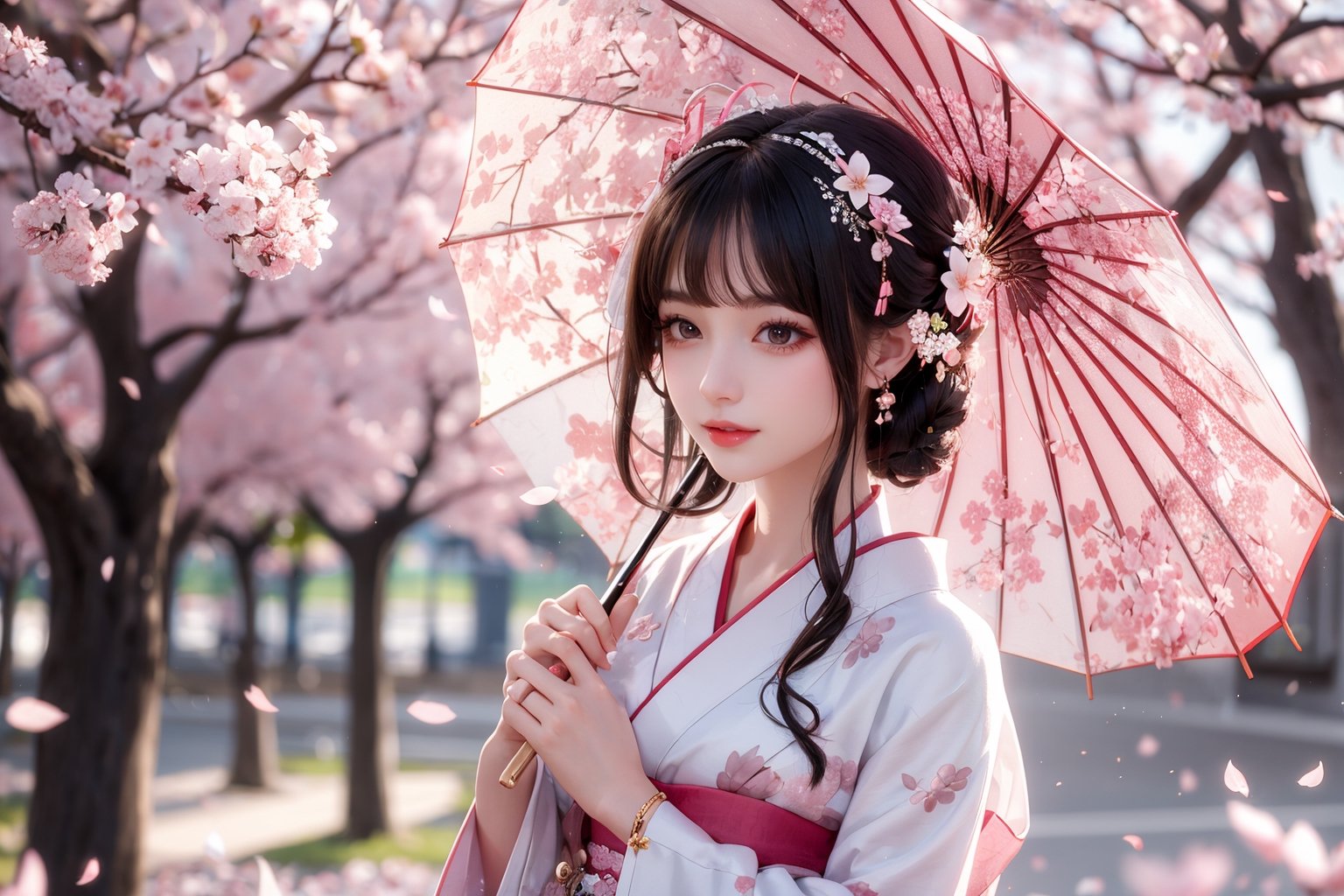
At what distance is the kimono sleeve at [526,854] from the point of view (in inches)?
79.1

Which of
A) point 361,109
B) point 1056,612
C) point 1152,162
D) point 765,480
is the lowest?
point 1056,612

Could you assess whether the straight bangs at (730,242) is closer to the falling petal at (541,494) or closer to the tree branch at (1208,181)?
the falling petal at (541,494)

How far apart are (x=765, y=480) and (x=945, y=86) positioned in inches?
28.1

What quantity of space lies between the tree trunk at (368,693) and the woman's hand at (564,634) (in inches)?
323

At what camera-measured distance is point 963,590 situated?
2.38m

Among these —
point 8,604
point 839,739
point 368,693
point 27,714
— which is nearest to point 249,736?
point 368,693

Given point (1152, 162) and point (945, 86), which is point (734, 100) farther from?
point (1152, 162)

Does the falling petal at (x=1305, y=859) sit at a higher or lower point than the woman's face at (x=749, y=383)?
lower

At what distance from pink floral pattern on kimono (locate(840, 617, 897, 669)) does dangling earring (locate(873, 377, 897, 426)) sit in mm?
343

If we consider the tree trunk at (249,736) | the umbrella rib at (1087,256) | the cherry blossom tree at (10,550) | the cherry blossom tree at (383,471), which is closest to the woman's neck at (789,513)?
the umbrella rib at (1087,256)

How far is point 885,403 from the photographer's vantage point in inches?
75.7

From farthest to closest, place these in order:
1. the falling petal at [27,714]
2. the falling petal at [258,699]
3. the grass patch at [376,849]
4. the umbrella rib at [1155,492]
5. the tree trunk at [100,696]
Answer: the grass patch at [376,849] < the tree trunk at [100,696] < the falling petal at [27,714] < the falling petal at [258,699] < the umbrella rib at [1155,492]

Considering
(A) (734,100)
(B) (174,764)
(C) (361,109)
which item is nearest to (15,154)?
(C) (361,109)

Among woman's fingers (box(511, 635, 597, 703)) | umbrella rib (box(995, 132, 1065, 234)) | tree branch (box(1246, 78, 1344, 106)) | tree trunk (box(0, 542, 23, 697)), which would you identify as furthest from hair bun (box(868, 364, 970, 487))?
tree trunk (box(0, 542, 23, 697))
